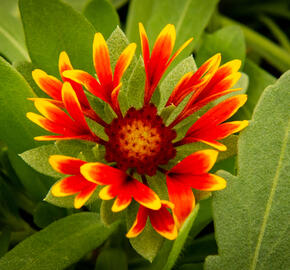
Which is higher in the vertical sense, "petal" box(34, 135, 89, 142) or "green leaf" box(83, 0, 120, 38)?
"green leaf" box(83, 0, 120, 38)

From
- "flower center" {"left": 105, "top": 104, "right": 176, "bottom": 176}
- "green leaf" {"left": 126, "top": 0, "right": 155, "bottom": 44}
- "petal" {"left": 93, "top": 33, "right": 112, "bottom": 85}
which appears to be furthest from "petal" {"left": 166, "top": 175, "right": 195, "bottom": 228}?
"green leaf" {"left": 126, "top": 0, "right": 155, "bottom": 44}

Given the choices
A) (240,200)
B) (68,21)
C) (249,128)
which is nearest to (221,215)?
(240,200)

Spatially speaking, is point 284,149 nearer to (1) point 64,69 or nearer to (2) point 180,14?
(1) point 64,69

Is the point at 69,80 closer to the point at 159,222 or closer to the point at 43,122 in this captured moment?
the point at 43,122

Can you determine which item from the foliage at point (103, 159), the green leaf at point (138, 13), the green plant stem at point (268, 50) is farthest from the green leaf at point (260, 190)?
the green plant stem at point (268, 50)

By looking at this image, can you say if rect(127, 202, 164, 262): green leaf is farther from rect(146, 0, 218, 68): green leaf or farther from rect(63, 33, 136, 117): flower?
rect(146, 0, 218, 68): green leaf

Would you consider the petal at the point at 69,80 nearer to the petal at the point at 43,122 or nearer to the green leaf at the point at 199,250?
the petal at the point at 43,122
